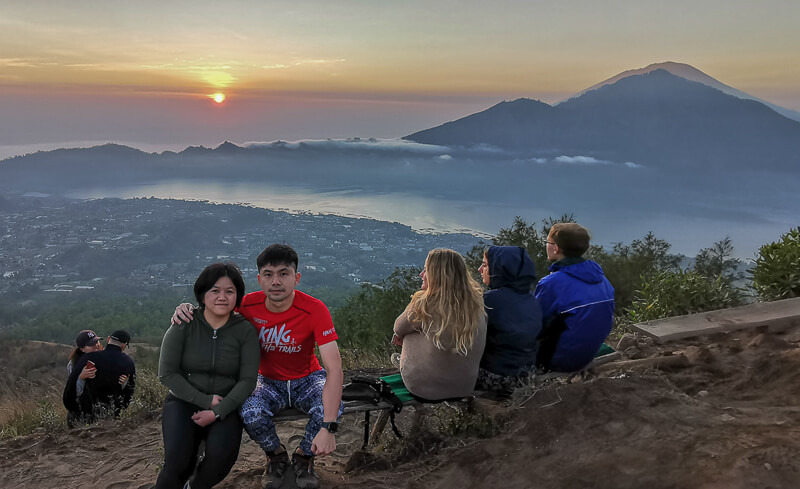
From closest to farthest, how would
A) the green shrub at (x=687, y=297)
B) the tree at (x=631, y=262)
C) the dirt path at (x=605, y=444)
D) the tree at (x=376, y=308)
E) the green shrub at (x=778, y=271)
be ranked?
the dirt path at (x=605, y=444) < the green shrub at (x=778, y=271) < the green shrub at (x=687, y=297) < the tree at (x=631, y=262) < the tree at (x=376, y=308)

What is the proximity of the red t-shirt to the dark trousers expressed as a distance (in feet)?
1.37

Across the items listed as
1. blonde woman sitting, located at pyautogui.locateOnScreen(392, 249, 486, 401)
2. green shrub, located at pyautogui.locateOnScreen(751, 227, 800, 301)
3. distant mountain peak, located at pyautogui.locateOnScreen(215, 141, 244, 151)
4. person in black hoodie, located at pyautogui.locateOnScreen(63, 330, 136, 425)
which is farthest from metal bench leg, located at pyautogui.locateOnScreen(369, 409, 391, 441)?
distant mountain peak, located at pyautogui.locateOnScreen(215, 141, 244, 151)

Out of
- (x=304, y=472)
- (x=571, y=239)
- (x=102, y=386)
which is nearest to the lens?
(x=304, y=472)

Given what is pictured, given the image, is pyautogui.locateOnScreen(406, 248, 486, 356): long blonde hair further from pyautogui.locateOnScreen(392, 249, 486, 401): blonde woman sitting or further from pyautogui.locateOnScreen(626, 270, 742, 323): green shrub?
pyautogui.locateOnScreen(626, 270, 742, 323): green shrub

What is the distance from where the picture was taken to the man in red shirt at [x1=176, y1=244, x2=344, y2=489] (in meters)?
3.19

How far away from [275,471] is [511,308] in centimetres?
170

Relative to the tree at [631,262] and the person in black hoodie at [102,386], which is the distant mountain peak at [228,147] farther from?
the person in black hoodie at [102,386]

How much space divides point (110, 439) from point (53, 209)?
133m

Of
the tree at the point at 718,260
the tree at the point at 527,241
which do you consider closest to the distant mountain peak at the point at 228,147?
the tree at the point at 527,241

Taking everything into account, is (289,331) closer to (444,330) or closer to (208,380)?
(208,380)

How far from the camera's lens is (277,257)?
3.27 meters

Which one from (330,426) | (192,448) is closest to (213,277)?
(192,448)

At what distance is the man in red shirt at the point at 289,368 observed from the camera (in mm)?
3188

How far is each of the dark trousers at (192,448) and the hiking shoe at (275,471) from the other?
22cm
